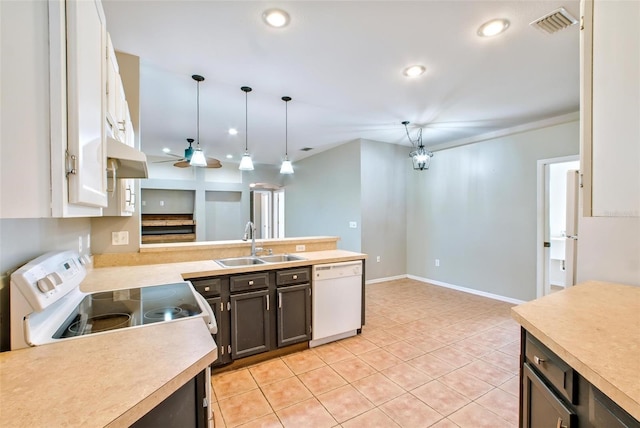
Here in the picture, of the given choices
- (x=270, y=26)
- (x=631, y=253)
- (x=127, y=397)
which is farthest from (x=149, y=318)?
(x=631, y=253)

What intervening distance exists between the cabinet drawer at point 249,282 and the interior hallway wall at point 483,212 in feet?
12.3

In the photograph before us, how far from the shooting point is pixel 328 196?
6.05 m

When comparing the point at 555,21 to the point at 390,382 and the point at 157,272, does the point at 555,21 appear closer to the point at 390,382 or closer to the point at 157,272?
the point at 390,382

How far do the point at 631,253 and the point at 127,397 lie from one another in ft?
8.94

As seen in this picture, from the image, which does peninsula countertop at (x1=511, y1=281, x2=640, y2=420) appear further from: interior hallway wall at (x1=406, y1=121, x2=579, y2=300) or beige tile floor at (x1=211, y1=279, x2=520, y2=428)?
interior hallway wall at (x1=406, y1=121, x2=579, y2=300)

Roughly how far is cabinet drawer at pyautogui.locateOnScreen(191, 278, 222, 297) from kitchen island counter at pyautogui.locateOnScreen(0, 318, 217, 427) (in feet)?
3.56

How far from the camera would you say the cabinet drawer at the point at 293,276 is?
2.62 metres

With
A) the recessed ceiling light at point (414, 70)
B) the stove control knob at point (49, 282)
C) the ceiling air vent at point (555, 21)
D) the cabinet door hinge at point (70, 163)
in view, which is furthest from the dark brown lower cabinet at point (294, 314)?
the ceiling air vent at point (555, 21)

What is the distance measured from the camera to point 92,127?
3.33 ft

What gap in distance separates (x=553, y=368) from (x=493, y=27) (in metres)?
2.21

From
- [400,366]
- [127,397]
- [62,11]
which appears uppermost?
[62,11]

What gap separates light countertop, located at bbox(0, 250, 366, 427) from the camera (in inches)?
27.2

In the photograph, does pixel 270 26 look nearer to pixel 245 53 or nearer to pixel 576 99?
pixel 245 53

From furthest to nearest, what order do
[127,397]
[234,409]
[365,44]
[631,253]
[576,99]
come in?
[576,99], [365,44], [234,409], [631,253], [127,397]
